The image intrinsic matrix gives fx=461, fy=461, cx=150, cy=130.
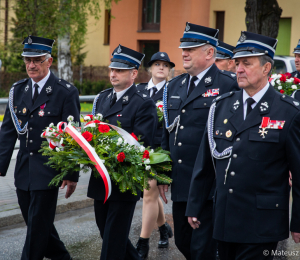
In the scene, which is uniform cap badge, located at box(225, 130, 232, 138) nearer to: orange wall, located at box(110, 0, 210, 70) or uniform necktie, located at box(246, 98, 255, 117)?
uniform necktie, located at box(246, 98, 255, 117)

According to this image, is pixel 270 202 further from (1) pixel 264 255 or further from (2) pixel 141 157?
(2) pixel 141 157

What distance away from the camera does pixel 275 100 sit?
127 inches

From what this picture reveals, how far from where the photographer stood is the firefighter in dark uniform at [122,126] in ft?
13.7

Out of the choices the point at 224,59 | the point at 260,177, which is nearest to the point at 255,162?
the point at 260,177

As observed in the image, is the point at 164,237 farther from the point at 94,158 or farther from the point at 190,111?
the point at 94,158

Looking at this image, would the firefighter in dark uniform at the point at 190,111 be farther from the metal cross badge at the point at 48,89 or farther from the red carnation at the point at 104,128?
the metal cross badge at the point at 48,89

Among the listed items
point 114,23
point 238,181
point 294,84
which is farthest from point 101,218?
point 114,23

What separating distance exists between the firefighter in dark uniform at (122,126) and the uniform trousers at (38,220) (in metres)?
0.51

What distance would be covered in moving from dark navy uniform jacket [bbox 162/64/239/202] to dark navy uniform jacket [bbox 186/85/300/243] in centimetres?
83

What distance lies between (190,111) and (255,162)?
1166 mm

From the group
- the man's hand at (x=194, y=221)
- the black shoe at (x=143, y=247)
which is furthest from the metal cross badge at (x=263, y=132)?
the black shoe at (x=143, y=247)

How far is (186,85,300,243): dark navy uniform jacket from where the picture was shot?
312 cm

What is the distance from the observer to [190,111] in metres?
4.19

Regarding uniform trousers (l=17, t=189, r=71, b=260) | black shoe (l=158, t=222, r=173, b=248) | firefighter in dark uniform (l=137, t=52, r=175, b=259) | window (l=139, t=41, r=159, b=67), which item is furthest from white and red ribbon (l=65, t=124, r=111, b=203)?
window (l=139, t=41, r=159, b=67)
